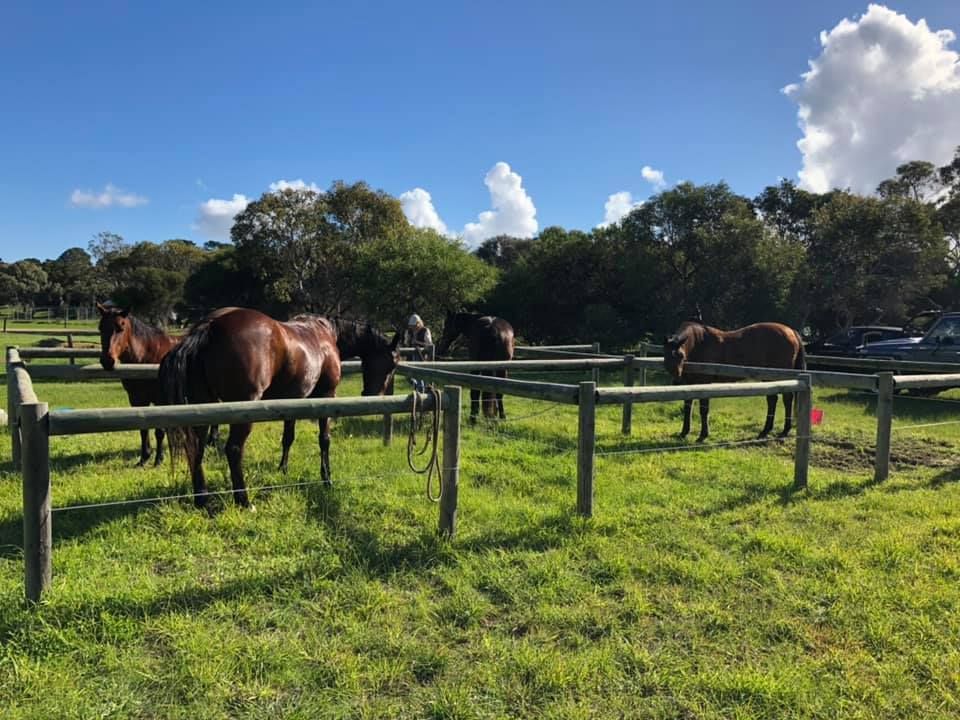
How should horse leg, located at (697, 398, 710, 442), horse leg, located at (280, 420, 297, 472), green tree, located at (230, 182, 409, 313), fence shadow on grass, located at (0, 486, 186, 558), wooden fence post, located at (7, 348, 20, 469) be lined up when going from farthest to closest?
green tree, located at (230, 182, 409, 313) → horse leg, located at (697, 398, 710, 442) → horse leg, located at (280, 420, 297, 472) → wooden fence post, located at (7, 348, 20, 469) → fence shadow on grass, located at (0, 486, 186, 558)

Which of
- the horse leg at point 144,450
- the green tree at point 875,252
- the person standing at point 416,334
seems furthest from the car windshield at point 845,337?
the horse leg at point 144,450

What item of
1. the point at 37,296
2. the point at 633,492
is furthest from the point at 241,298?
the point at 37,296

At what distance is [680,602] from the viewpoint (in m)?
3.15

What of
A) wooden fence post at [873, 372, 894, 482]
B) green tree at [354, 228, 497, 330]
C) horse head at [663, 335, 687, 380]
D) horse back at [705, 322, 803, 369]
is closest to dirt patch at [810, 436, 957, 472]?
wooden fence post at [873, 372, 894, 482]

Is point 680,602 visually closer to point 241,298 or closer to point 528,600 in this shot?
point 528,600

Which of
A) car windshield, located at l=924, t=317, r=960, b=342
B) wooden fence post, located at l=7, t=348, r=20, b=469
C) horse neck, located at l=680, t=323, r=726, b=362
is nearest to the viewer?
wooden fence post, located at l=7, t=348, r=20, b=469

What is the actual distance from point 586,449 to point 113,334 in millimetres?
4616

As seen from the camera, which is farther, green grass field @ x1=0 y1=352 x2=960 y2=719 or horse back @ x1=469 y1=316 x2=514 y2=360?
horse back @ x1=469 y1=316 x2=514 y2=360

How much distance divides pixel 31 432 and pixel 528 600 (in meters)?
2.57

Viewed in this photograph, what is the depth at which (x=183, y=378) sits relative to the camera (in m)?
4.28

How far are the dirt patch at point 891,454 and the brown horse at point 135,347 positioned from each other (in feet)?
22.9

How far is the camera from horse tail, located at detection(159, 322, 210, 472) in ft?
13.7

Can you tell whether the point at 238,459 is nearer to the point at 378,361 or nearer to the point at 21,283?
the point at 378,361

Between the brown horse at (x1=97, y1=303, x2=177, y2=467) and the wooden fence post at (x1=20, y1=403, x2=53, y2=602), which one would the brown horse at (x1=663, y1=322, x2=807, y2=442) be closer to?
the brown horse at (x1=97, y1=303, x2=177, y2=467)
